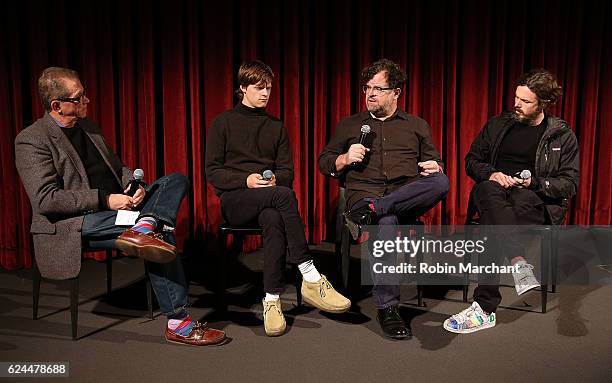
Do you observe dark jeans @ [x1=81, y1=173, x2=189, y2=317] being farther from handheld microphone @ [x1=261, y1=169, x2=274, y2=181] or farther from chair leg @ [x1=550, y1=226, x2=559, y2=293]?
chair leg @ [x1=550, y1=226, x2=559, y2=293]

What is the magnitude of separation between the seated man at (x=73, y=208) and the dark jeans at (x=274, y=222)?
0.31 m

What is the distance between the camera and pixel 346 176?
2.96 meters

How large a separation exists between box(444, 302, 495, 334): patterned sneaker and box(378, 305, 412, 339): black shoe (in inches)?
8.2

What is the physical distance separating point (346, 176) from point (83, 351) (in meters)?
1.46

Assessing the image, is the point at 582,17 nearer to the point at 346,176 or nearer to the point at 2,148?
the point at 346,176

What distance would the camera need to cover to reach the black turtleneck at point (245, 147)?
114 inches

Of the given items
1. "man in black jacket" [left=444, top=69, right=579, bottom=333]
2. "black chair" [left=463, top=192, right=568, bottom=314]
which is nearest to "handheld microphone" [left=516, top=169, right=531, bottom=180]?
"man in black jacket" [left=444, top=69, right=579, bottom=333]

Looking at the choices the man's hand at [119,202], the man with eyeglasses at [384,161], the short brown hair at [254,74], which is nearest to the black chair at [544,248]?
the man with eyeglasses at [384,161]

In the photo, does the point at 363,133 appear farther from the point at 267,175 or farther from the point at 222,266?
the point at 222,266

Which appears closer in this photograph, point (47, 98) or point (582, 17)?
point (47, 98)

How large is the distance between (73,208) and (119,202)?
184 millimetres

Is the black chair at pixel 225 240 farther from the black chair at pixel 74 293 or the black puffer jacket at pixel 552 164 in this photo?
the black puffer jacket at pixel 552 164

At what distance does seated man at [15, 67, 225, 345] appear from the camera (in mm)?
2383

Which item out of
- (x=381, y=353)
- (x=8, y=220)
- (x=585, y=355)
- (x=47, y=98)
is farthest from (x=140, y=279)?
(x=585, y=355)
